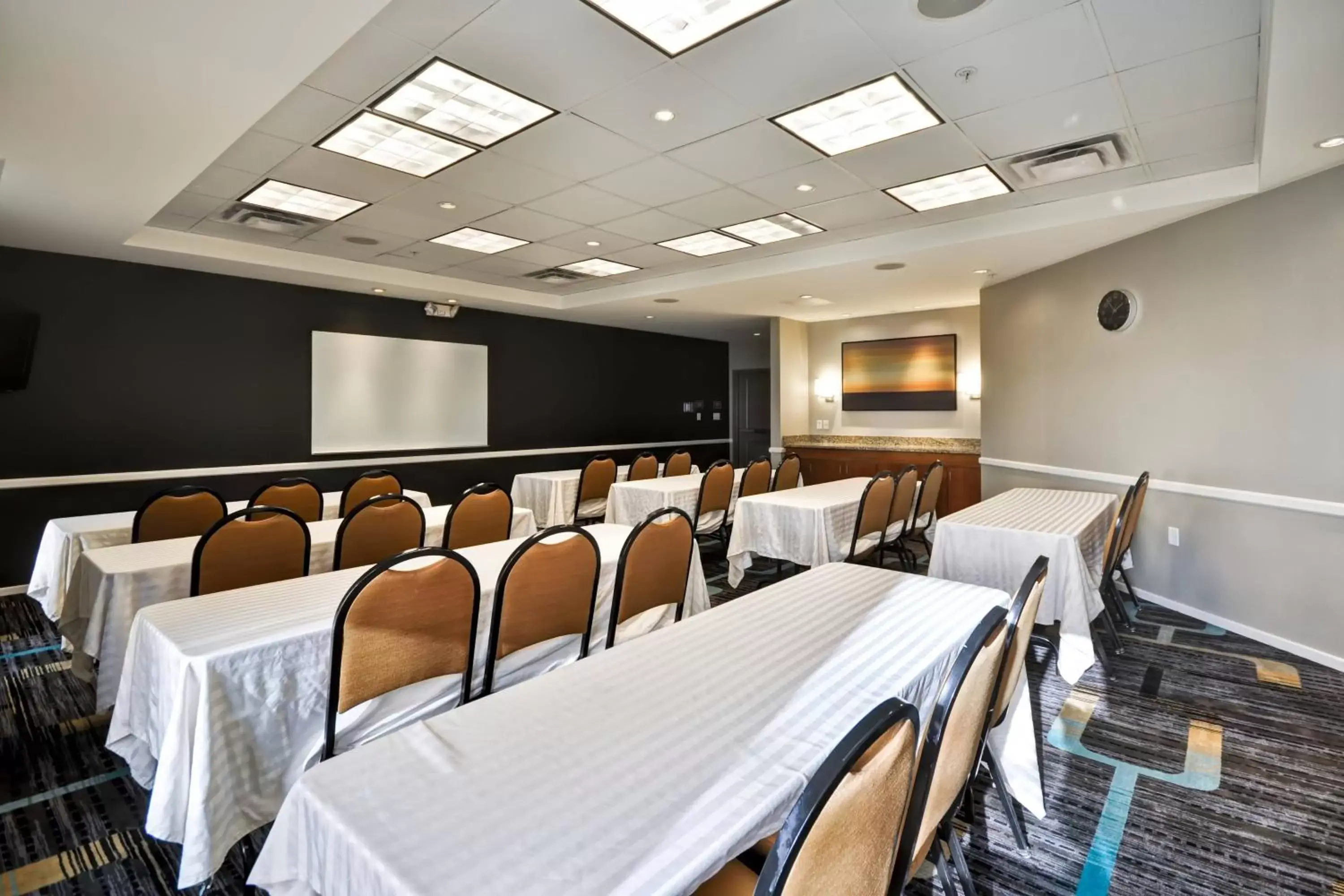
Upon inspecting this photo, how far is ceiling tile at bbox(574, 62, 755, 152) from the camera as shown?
2.90 m

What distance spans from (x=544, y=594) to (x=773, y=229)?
4009mm

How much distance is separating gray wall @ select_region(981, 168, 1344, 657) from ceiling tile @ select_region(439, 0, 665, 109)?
3.81 metres

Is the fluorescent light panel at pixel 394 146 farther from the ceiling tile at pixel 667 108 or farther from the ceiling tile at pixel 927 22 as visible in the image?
the ceiling tile at pixel 927 22

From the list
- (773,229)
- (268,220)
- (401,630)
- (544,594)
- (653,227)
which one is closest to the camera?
(401,630)

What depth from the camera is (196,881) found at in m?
1.57

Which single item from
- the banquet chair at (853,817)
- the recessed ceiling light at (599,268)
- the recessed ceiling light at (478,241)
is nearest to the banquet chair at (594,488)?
the recessed ceiling light at (599,268)

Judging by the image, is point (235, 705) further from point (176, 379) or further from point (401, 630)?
point (176, 379)

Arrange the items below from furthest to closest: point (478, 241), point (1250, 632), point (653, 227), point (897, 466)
A: point (897, 466) < point (478, 241) < point (653, 227) < point (1250, 632)

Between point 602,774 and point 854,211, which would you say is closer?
point 602,774

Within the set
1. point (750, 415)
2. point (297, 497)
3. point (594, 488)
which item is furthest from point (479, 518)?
point (750, 415)

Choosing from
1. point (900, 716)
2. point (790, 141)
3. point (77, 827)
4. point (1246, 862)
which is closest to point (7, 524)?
point (77, 827)

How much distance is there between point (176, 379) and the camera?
5.81 meters

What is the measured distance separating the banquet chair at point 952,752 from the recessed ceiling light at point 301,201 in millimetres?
4702

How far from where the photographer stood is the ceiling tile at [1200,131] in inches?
124
